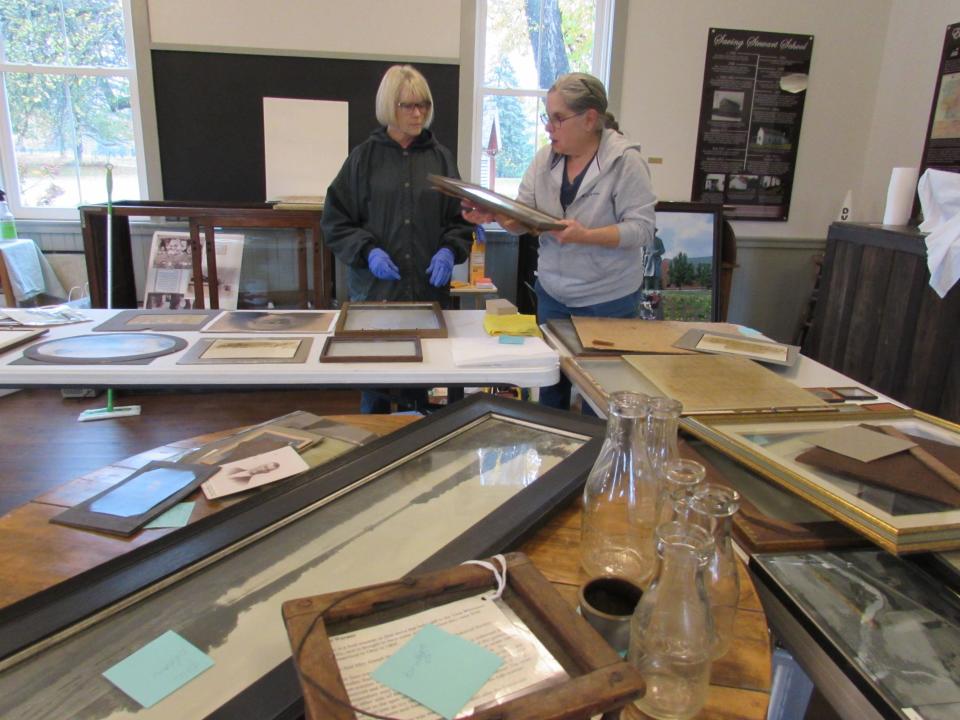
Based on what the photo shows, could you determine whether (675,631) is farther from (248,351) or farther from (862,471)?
(248,351)

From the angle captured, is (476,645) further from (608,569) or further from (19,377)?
(19,377)

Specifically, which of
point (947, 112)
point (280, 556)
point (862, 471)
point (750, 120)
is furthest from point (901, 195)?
point (280, 556)

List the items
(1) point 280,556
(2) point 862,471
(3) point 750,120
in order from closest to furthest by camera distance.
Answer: (1) point 280,556 → (2) point 862,471 → (3) point 750,120

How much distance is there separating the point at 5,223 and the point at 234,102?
128cm

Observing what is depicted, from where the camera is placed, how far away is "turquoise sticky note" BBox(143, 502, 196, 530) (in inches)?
40.4

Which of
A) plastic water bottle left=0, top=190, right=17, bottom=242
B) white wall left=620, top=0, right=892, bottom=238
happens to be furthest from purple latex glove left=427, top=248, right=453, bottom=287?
plastic water bottle left=0, top=190, right=17, bottom=242

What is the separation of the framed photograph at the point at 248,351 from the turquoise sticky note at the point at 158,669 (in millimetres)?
913

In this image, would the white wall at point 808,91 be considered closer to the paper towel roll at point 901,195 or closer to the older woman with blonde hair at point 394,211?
the paper towel roll at point 901,195

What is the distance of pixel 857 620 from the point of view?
78cm

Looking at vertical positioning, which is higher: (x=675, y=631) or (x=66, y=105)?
(x=66, y=105)

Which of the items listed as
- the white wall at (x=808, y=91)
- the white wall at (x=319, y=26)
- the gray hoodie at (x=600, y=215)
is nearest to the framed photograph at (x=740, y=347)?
the gray hoodie at (x=600, y=215)

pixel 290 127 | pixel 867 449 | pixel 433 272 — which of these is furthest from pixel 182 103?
pixel 867 449

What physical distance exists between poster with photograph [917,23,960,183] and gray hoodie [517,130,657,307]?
214 centimetres

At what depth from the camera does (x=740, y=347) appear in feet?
5.54
